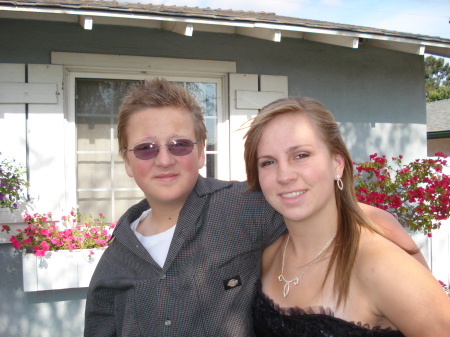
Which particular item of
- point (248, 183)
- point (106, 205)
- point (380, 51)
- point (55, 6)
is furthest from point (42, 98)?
point (380, 51)

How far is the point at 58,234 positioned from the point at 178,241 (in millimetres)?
2382

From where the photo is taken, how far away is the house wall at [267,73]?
12.5 feet

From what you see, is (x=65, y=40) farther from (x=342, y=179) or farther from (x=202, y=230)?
(x=342, y=179)

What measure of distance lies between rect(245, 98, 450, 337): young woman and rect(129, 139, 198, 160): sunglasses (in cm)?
26

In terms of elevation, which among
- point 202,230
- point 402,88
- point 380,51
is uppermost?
point 380,51

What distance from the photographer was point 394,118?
4.89 meters

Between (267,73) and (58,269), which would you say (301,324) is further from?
(267,73)

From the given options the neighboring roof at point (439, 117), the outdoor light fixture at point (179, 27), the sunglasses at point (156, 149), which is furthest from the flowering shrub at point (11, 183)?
Answer: the neighboring roof at point (439, 117)

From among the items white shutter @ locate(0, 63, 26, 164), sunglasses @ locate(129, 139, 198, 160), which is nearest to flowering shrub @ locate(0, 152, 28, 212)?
white shutter @ locate(0, 63, 26, 164)

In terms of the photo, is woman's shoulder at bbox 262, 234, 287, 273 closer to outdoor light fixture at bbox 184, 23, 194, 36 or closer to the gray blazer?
the gray blazer

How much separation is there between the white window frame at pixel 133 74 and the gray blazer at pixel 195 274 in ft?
7.63

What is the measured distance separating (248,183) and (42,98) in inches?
105

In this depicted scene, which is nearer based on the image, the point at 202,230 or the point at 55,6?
the point at 202,230

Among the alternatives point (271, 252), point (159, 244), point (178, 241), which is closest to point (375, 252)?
point (271, 252)
